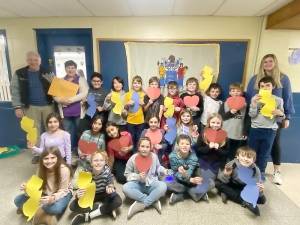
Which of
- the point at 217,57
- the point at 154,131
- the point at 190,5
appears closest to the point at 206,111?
the point at 154,131

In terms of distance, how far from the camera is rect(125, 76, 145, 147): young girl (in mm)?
2674

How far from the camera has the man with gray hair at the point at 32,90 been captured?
264cm

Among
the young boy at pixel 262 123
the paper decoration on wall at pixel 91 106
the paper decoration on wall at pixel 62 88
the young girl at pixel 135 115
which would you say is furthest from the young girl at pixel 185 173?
the paper decoration on wall at pixel 62 88

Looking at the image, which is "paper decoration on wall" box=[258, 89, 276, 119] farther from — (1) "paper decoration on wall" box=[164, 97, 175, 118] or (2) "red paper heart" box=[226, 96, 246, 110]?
(1) "paper decoration on wall" box=[164, 97, 175, 118]

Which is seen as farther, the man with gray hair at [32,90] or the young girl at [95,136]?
the man with gray hair at [32,90]

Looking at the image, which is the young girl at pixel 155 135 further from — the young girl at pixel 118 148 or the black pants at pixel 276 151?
the black pants at pixel 276 151

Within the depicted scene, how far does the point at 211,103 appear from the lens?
2.66m

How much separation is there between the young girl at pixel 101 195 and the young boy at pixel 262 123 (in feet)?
5.09

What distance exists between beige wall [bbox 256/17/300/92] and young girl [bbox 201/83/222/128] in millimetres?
880

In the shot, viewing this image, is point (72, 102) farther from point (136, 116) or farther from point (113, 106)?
point (136, 116)

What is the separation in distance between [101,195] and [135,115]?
0.99m

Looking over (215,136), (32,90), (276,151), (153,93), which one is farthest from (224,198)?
(32,90)

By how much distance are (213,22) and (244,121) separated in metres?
1.37

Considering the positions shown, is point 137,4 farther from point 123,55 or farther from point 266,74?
point 266,74
